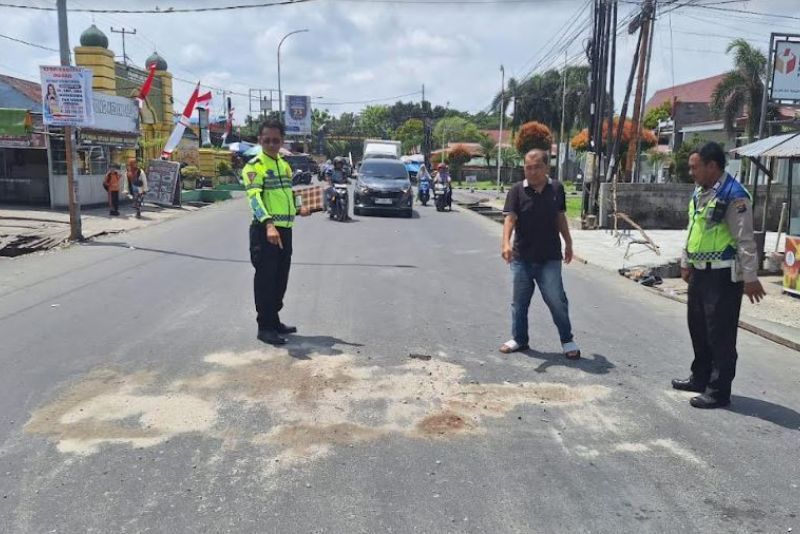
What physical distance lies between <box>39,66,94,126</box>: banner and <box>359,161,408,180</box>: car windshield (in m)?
9.66

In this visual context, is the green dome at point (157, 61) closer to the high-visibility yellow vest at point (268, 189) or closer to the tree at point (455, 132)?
the high-visibility yellow vest at point (268, 189)

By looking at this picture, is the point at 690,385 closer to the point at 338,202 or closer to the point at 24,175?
the point at 338,202

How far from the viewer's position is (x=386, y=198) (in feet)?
67.1

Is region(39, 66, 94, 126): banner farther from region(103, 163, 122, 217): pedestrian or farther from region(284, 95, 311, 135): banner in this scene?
region(284, 95, 311, 135): banner

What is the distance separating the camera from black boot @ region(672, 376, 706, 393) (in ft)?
16.0

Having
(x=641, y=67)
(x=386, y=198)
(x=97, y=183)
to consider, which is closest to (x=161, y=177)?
(x=97, y=183)

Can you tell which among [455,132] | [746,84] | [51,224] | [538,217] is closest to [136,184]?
[51,224]

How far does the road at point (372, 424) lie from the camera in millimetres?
3148

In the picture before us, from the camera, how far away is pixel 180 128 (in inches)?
933

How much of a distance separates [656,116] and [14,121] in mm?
44910

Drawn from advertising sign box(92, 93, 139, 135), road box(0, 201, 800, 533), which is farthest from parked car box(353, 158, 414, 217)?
road box(0, 201, 800, 533)

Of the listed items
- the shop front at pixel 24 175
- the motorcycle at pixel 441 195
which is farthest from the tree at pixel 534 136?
the shop front at pixel 24 175

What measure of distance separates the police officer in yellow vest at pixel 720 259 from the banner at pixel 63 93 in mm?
12102

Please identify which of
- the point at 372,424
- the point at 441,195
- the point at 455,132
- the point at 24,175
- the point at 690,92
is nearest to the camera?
the point at 372,424
